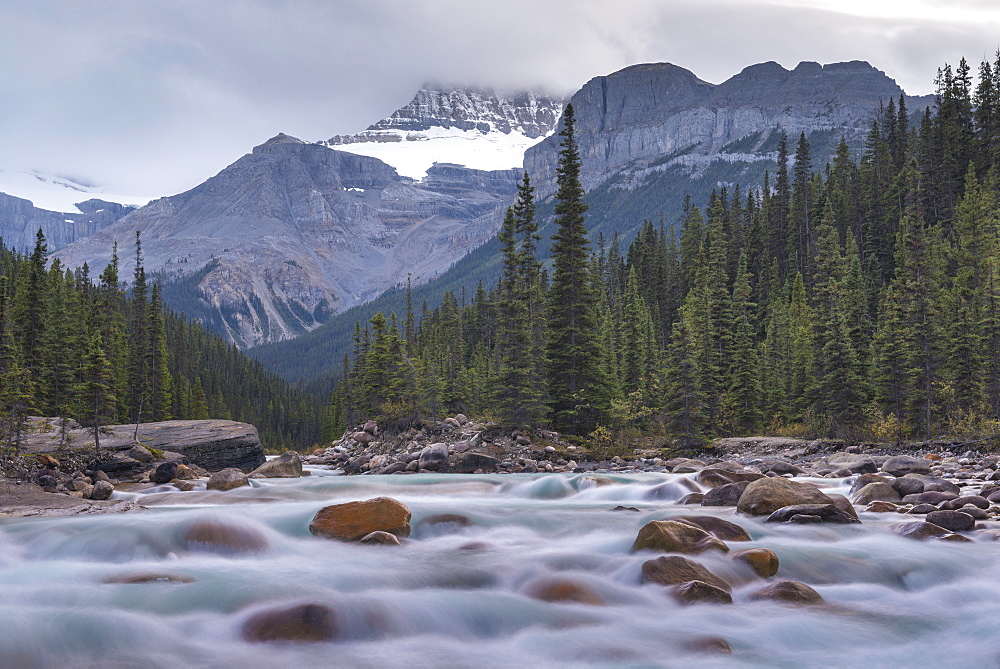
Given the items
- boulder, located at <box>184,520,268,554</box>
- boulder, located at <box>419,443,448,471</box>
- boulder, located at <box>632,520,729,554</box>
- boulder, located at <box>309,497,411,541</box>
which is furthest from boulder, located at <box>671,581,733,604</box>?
boulder, located at <box>419,443,448,471</box>

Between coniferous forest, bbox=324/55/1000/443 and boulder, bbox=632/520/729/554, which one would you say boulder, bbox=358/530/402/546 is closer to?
boulder, bbox=632/520/729/554

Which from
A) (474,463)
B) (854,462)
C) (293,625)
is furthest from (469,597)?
(854,462)

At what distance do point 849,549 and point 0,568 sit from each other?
48.4 ft

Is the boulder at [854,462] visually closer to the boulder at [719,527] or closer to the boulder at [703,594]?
the boulder at [719,527]

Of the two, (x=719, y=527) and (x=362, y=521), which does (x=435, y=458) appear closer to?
(x=362, y=521)

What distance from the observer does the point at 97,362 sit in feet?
102

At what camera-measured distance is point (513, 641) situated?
8.90 m

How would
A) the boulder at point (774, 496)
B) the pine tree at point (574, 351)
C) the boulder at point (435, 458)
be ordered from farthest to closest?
the pine tree at point (574, 351)
the boulder at point (435, 458)
the boulder at point (774, 496)

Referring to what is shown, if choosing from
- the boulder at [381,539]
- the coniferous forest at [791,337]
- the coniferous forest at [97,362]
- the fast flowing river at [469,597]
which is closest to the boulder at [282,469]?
the coniferous forest at [97,362]

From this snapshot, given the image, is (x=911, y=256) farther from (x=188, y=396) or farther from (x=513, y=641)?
(x=188, y=396)

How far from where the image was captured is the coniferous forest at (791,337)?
34.1 m

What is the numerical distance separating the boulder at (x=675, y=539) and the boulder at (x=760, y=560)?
32cm

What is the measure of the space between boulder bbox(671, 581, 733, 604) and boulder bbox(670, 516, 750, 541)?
2601 millimetres

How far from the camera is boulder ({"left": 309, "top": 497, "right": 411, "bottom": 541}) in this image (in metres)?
13.8
